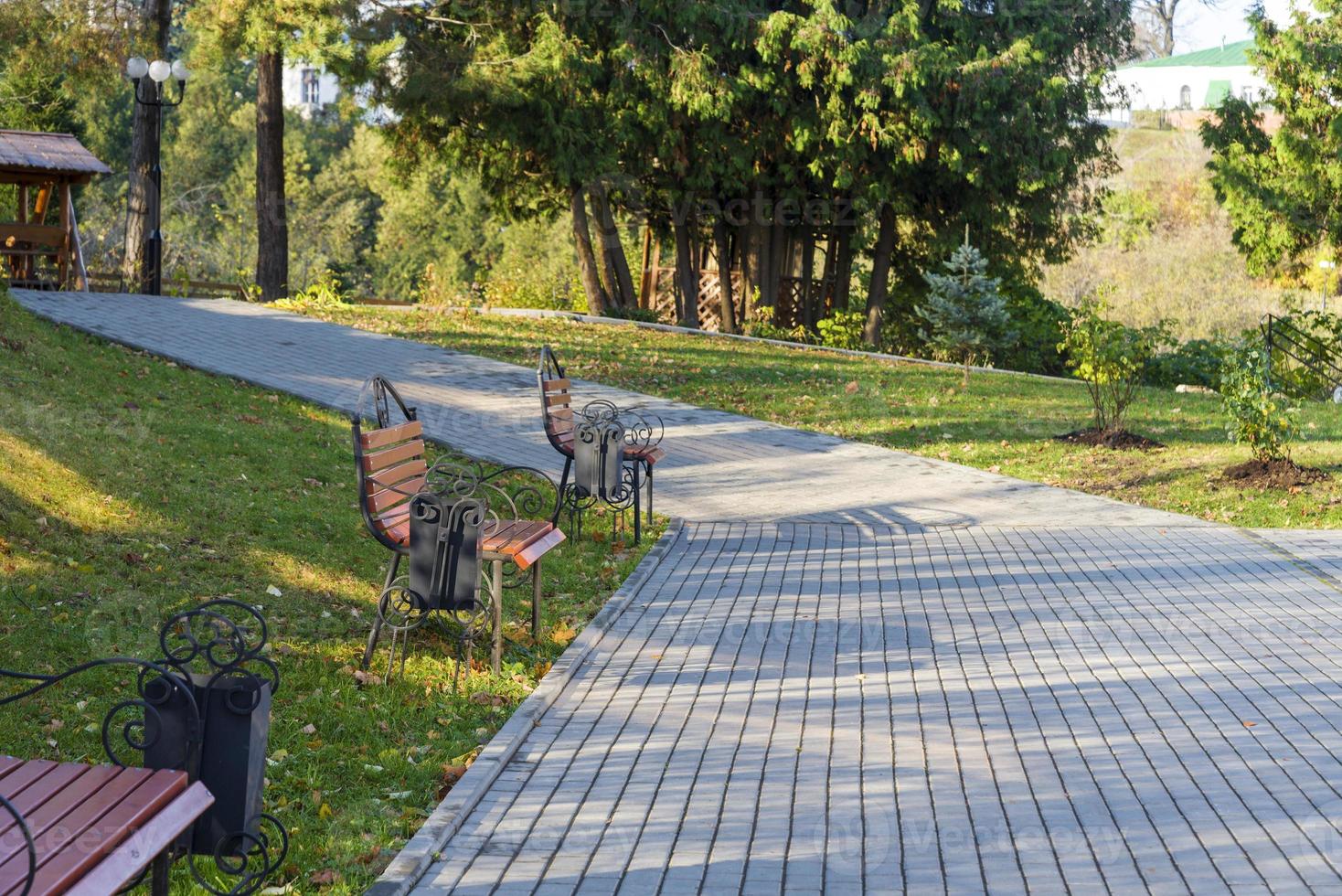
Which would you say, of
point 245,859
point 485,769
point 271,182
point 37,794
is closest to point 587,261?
point 271,182

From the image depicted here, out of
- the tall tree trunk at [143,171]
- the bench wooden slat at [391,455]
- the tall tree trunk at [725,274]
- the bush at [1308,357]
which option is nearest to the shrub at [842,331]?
the tall tree trunk at [725,274]

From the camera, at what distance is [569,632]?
260 inches

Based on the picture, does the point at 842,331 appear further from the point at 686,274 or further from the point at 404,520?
the point at 404,520

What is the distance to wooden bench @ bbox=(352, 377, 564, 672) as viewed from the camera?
587 cm

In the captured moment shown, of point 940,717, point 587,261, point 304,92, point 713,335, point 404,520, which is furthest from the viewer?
point 304,92

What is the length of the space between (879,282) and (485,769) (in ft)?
67.1

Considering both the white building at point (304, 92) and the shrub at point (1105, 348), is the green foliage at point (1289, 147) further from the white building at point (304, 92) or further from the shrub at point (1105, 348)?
the white building at point (304, 92)

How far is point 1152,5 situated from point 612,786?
52.1m

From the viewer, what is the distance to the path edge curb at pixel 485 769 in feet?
12.7

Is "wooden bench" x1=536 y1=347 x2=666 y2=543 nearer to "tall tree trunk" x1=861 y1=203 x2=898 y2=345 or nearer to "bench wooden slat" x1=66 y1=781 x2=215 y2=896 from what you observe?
"bench wooden slat" x1=66 y1=781 x2=215 y2=896

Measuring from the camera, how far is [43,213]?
826 inches

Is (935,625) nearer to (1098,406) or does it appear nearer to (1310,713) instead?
(1310,713)

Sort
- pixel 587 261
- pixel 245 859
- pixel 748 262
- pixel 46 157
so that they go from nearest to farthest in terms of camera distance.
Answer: pixel 245 859
pixel 46 157
pixel 587 261
pixel 748 262

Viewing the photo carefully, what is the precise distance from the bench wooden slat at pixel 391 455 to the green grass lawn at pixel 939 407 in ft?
21.5
